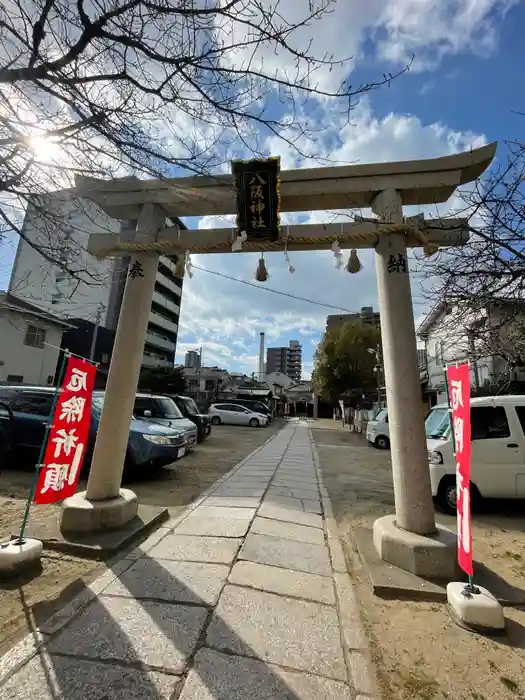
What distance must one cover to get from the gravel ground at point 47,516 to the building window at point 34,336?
1565 cm

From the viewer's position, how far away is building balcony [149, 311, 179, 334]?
151ft

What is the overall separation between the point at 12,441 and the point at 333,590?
6758mm

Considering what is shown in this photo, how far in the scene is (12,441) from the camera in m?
6.79

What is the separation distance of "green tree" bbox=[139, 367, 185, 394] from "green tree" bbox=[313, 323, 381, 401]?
13.5 meters

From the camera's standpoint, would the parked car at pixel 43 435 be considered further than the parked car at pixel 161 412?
No

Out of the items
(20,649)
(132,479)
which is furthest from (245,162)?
(132,479)

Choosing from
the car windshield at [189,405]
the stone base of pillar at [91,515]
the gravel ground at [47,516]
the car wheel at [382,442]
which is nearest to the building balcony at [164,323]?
the car windshield at [189,405]

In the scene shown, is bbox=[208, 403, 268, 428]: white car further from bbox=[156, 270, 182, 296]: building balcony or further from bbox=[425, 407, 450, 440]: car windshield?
bbox=[156, 270, 182, 296]: building balcony

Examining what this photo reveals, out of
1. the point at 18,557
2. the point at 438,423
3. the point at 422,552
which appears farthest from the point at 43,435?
the point at 438,423

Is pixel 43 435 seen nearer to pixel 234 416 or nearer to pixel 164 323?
pixel 234 416

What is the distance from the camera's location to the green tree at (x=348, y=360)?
24.1 m

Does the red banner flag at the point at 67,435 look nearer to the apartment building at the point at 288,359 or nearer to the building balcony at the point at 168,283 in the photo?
the building balcony at the point at 168,283

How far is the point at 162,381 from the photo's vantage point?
3083 centimetres

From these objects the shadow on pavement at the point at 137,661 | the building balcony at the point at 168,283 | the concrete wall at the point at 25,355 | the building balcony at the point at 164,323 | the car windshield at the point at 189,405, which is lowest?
the shadow on pavement at the point at 137,661
